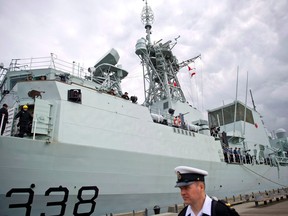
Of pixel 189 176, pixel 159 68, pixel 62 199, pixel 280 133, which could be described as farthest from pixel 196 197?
pixel 280 133

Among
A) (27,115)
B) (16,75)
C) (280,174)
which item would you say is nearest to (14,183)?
(27,115)

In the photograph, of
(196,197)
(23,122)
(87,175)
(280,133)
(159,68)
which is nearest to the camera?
(196,197)

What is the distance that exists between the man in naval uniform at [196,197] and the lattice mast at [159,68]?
13898 millimetres

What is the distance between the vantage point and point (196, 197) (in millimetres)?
1645

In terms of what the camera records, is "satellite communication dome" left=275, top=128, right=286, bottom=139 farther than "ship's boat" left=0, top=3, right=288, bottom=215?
Yes

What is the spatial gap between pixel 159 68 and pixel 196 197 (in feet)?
52.6

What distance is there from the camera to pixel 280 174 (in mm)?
18766

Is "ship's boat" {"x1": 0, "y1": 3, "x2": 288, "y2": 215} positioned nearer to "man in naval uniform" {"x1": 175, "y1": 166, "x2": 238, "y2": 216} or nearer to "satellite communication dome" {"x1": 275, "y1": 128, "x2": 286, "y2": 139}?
"man in naval uniform" {"x1": 175, "y1": 166, "x2": 238, "y2": 216}

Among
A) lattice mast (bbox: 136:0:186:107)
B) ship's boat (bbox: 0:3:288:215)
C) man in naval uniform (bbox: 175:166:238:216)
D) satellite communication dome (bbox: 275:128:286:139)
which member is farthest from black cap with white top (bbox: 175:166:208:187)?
satellite communication dome (bbox: 275:128:286:139)

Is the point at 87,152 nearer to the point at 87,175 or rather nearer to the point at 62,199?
the point at 87,175

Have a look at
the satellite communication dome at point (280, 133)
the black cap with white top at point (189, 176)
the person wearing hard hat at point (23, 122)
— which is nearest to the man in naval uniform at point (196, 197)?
the black cap with white top at point (189, 176)

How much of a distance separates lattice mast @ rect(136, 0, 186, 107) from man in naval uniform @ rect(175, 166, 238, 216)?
13.9 meters

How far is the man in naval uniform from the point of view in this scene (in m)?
1.51

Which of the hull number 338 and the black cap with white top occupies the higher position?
the black cap with white top
